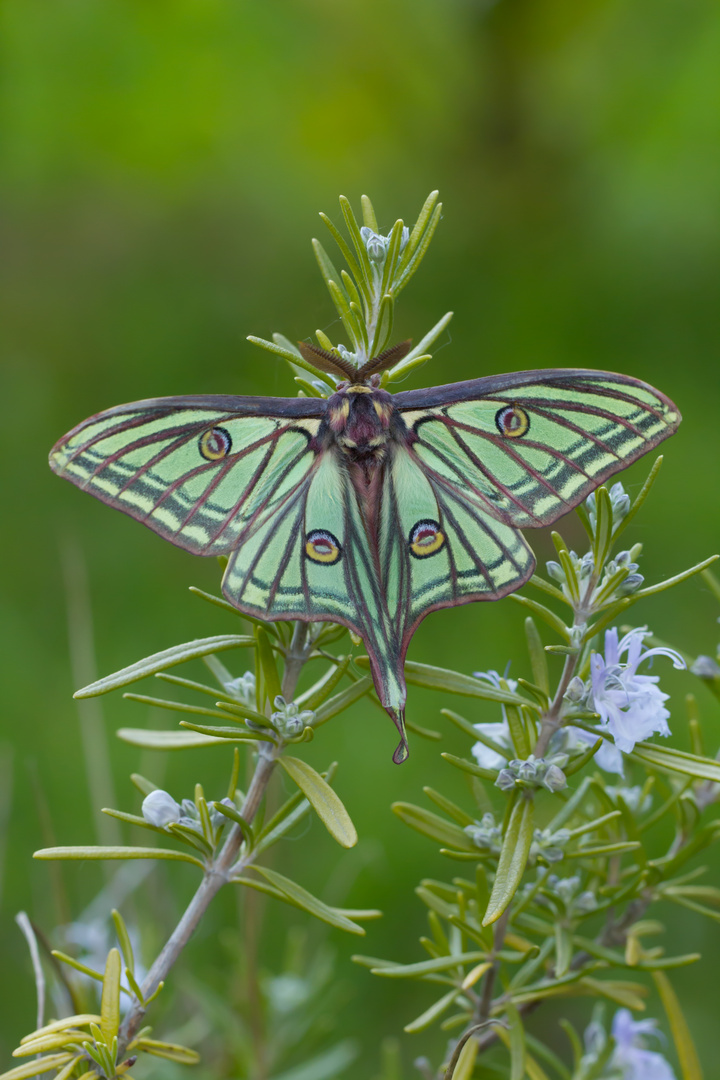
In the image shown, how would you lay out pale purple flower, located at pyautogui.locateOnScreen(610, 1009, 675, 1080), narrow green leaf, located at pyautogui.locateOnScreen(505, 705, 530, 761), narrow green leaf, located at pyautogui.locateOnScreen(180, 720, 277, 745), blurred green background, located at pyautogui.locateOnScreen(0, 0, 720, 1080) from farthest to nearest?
blurred green background, located at pyautogui.locateOnScreen(0, 0, 720, 1080), pale purple flower, located at pyautogui.locateOnScreen(610, 1009, 675, 1080), narrow green leaf, located at pyautogui.locateOnScreen(505, 705, 530, 761), narrow green leaf, located at pyautogui.locateOnScreen(180, 720, 277, 745)

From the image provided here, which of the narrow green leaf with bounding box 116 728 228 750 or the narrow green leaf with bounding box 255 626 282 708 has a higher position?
the narrow green leaf with bounding box 255 626 282 708

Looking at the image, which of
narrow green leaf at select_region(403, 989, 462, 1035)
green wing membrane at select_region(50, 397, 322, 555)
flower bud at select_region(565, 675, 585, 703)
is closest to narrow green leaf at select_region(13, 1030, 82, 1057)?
narrow green leaf at select_region(403, 989, 462, 1035)

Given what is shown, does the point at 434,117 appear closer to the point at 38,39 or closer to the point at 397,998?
the point at 38,39

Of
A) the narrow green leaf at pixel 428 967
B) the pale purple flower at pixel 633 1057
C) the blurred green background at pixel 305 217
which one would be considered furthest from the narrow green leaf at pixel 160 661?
the blurred green background at pixel 305 217

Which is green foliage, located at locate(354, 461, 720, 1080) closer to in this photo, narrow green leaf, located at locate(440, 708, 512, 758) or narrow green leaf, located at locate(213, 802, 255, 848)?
narrow green leaf, located at locate(440, 708, 512, 758)

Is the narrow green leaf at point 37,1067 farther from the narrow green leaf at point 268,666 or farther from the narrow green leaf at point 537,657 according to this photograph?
the narrow green leaf at point 537,657

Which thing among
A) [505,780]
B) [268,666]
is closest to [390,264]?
[268,666]
